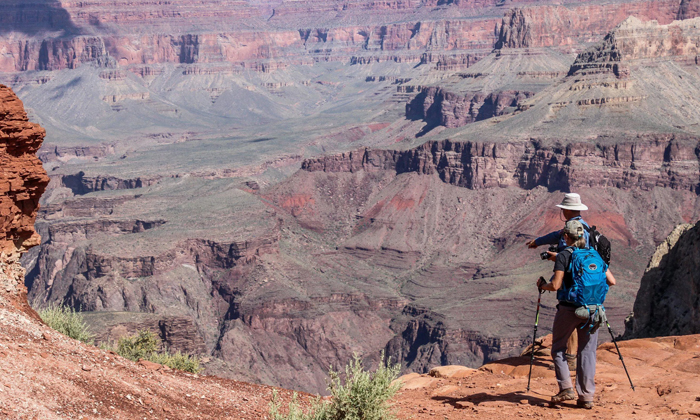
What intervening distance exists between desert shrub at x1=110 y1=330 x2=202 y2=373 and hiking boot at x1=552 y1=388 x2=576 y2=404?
1660 centimetres

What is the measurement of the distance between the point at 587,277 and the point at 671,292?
664 inches

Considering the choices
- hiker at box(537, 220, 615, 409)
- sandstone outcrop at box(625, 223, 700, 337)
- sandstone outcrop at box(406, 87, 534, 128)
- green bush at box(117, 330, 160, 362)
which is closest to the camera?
hiker at box(537, 220, 615, 409)

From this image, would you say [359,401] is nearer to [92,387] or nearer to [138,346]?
[92,387]

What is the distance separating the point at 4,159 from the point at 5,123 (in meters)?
0.86

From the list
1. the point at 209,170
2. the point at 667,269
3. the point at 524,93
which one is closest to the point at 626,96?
the point at 524,93

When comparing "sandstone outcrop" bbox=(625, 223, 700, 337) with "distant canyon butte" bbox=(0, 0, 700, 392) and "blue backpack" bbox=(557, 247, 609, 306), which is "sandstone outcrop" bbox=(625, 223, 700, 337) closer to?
"blue backpack" bbox=(557, 247, 609, 306)

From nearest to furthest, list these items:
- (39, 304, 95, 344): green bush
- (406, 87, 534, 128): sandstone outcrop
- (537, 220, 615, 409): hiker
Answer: (537, 220, 615, 409): hiker, (39, 304, 95, 344): green bush, (406, 87, 534, 128): sandstone outcrop

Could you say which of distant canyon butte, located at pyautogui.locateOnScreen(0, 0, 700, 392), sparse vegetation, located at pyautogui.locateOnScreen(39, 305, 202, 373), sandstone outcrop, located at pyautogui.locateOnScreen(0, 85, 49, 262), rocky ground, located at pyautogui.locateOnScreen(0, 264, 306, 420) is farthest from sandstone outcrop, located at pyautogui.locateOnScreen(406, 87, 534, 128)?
rocky ground, located at pyautogui.locateOnScreen(0, 264, 306, 420)

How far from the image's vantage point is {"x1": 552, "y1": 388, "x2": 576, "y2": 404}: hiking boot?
16.6 metres

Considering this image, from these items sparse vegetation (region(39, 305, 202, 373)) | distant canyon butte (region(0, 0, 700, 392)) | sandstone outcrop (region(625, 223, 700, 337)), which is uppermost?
sandstone outcrop (region(625, 223, 700, 337))

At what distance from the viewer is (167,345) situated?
5847 cm

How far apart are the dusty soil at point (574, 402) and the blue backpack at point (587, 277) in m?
2.13

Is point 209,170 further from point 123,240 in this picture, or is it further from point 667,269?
point 667,269

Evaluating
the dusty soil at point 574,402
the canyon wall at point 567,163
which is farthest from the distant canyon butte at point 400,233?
the dusty soil at point 574,402
